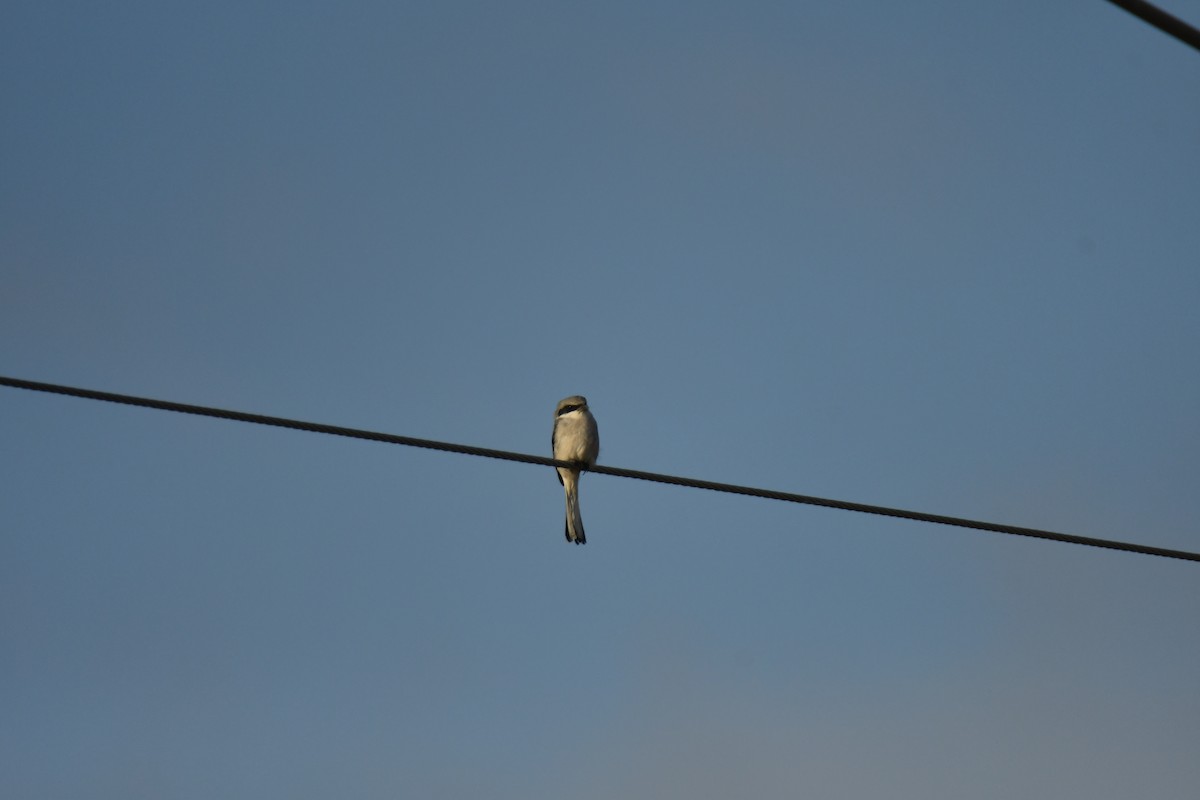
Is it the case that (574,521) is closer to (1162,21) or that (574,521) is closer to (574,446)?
(574,446)

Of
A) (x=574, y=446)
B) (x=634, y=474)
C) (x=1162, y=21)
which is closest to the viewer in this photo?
(x=1162, y=21)

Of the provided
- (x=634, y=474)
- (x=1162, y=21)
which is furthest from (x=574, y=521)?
(x=1162, y=21)

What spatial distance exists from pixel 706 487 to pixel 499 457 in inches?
42.8

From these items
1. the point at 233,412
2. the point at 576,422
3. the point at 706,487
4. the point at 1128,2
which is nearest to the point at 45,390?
the point at 233,412

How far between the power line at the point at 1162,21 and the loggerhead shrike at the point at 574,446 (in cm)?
896

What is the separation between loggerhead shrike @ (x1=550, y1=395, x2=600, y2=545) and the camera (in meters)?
13.1

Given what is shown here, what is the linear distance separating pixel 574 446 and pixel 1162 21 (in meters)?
9.18

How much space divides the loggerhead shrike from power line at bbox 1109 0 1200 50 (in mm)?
8958

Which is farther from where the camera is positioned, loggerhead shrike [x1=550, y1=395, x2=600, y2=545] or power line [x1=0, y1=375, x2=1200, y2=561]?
loggerhead shrike [x1=550, y1=395, x2=600, y2=545]

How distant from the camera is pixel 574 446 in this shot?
1315cm

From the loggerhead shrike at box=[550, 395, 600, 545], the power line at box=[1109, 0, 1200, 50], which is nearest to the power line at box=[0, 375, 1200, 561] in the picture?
the power line at box=[1109, 0, 1200, 50]

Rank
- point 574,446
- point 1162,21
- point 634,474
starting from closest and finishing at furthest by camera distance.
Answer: point 1162,21 → point 634,474 → point 574,446

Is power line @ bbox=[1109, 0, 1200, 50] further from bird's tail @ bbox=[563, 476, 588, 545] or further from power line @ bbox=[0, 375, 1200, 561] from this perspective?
bird's tail @ bbox=[563, 476, 588, 545]

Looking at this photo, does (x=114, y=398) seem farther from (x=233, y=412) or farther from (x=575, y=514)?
(x=575, y=514)
